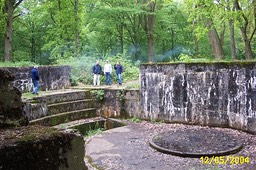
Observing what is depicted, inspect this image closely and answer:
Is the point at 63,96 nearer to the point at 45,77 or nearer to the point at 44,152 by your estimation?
the point at 45,77

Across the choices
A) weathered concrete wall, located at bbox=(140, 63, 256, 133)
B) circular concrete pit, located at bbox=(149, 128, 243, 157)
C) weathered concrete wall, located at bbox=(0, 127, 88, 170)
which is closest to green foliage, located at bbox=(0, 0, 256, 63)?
weathered concrete wall, located at bbox=(140, 63, 256, 133)

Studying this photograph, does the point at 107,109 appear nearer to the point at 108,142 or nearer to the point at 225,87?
the point at 108,142

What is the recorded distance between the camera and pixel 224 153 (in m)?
7.56

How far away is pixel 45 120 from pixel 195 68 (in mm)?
6891

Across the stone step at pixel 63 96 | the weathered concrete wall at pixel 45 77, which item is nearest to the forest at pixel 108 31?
the weathered concrete wall at pixel 45 77

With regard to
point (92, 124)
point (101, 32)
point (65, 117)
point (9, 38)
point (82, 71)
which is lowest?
point (92, 124)

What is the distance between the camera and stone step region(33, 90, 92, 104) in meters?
12.1

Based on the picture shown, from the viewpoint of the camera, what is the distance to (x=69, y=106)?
13109 mm

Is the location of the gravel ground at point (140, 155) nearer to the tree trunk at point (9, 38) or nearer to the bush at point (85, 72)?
the bush at point (85, 72)

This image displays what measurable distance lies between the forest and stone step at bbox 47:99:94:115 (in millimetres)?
7783

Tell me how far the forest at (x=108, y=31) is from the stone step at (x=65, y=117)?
26.8ft

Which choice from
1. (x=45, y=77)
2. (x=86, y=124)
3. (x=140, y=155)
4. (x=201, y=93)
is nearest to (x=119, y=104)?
(x=86, y=124)
